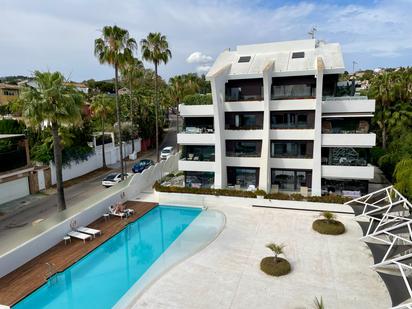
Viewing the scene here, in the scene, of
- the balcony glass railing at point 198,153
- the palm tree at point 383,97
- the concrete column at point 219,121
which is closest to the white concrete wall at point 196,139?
the concrete column at point 219,121

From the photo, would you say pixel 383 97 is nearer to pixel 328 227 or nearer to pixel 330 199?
pixel 330 199

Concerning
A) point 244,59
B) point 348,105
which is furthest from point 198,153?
point 348,105

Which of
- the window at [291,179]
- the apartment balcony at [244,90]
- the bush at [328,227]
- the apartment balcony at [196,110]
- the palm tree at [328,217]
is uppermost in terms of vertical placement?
the apartment balcony at [244,90]

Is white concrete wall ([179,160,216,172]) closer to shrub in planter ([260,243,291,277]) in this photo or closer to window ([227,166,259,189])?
window ([227,166,259,189])

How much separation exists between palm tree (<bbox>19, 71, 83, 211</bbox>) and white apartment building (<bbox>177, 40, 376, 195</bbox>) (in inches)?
429

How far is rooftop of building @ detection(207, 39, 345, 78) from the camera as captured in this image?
27.1 meters

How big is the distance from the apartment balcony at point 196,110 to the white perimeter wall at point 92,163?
14.9 meters

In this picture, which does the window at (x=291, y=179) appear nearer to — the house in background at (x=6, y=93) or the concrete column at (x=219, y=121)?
the concrete column at (x=219, y=121)

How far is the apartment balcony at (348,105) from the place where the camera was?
24.9m

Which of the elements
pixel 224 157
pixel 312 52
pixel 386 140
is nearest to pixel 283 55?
pixel 312 52

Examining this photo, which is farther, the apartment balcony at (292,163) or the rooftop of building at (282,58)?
the rooftop of building at (282,58)

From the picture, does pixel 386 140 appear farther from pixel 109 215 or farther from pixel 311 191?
pixel 109 215

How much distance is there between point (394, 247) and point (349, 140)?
38.4 feet

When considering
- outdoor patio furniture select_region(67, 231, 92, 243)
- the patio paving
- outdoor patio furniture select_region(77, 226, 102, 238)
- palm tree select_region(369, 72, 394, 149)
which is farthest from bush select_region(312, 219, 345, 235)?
palm tree select_region(369, 72, 394, 149)
